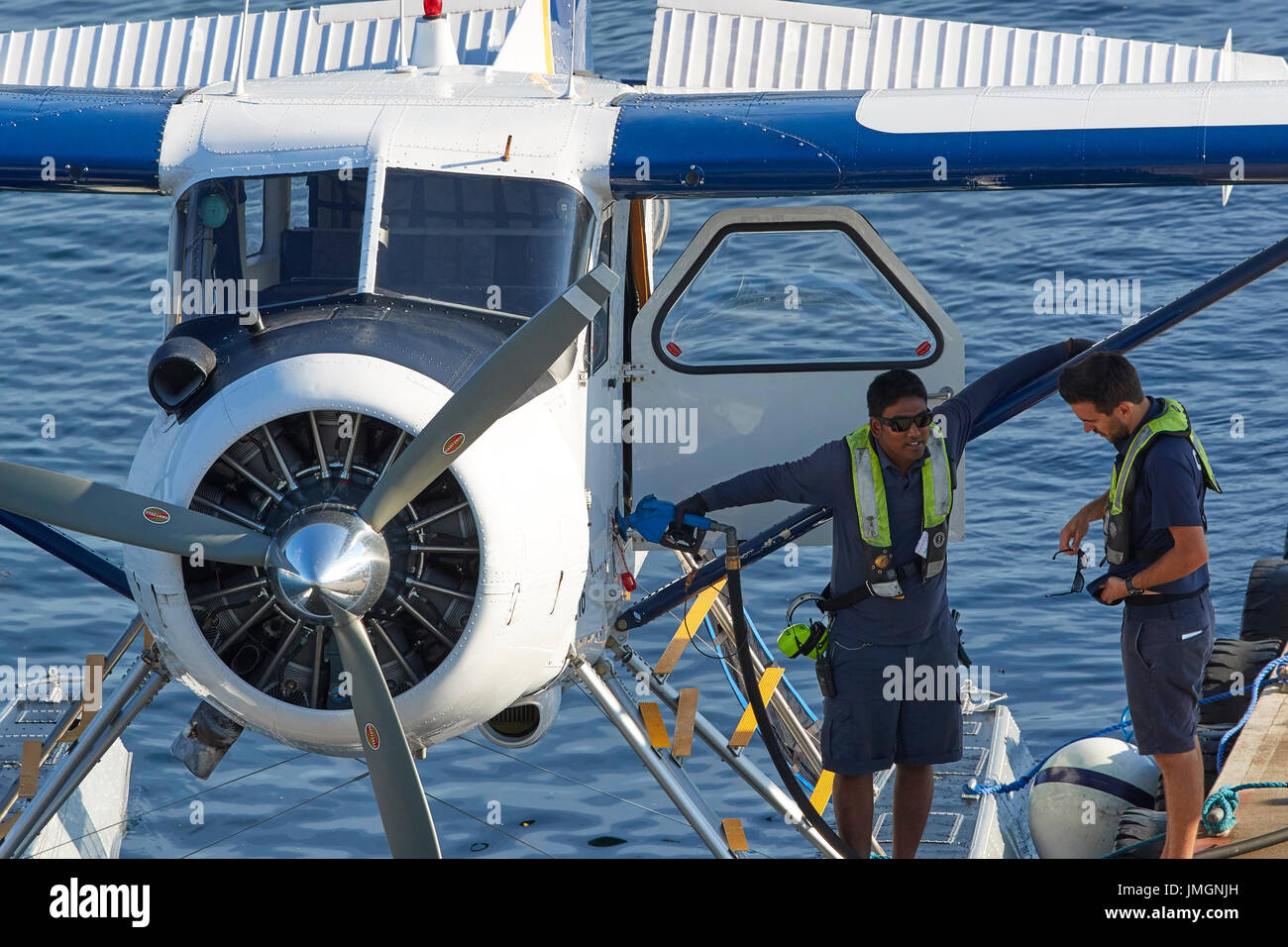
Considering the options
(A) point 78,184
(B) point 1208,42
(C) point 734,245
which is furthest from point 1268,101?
(B) point 1208,42

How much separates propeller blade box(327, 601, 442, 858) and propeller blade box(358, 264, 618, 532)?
0.40 metres

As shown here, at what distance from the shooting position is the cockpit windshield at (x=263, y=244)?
6918 mm

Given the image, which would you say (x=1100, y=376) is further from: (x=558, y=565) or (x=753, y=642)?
(x=753, y=642)

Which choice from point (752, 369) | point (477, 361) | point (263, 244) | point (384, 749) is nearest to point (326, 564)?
point (384, 749)

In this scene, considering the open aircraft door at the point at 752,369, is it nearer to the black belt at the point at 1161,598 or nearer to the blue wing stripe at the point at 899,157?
the blue wing stripe at the point at 899,157

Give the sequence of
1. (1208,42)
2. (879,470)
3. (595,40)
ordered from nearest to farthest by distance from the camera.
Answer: (879,470) → (1208,42) → (595,40)

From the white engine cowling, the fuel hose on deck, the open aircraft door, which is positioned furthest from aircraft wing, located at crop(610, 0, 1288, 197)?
the white engine cowling

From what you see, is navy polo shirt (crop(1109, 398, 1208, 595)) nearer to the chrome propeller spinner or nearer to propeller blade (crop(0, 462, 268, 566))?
the chrome propeller spinner

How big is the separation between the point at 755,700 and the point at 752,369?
151 centimetres

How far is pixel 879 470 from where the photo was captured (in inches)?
263

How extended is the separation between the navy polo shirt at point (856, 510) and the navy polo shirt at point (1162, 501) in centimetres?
76

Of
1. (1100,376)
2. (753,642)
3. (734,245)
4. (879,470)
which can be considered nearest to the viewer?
(1100,376)

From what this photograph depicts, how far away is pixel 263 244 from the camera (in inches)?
283
